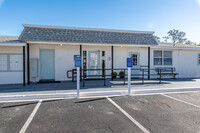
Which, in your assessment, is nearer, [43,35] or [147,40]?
[43,35]

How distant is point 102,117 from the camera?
3.45 m

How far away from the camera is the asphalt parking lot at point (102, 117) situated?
2846 mm

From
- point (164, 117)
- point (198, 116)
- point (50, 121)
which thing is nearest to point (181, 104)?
point (198, 116)

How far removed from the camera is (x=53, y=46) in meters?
9.21

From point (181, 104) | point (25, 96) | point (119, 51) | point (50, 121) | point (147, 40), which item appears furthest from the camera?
point (119, 51)

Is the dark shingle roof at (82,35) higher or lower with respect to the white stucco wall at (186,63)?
higher

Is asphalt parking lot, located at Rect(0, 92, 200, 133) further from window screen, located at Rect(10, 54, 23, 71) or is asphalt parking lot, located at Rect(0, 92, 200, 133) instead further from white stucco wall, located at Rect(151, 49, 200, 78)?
white stucco wall, located at Rect(151, 49, 200, 78)

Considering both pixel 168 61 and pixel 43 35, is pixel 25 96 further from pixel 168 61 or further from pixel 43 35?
pixel 168 61

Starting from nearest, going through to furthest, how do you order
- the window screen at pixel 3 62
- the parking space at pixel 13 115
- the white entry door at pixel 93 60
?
the parking space at pixel 13 115
the window screen at pixel 3 62
the white entry door at pixel 93 60

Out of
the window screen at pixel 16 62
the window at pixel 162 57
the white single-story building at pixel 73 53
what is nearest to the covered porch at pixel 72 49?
the white single-story building at pixel 73 53

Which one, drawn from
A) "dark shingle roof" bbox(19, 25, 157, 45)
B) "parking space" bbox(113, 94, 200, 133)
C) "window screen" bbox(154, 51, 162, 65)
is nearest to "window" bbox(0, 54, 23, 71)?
"dark shingle roof" bbox(19, 25, 157, 45)

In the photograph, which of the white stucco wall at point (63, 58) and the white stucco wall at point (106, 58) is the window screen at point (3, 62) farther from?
the white stucco wall at point (63, 58)

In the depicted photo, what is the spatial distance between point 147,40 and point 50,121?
352 inches

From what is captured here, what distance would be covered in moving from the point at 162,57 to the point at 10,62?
12460mm
